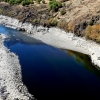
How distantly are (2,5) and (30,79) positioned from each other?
63365 millimetres

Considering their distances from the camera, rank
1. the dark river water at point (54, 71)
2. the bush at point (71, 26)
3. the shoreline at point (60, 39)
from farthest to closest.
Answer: the bush at point (71, 26), the shoreline at point (60, 39), the dark river water at point (54, 71)

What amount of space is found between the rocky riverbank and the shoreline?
46.0ft

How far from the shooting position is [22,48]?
58812 mm

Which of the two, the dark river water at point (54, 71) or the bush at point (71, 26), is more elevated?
the bush at point (71, 26)

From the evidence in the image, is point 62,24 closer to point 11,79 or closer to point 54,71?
point 54,71

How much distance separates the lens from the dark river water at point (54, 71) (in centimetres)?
3766

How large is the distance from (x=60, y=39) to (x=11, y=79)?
1049 inches

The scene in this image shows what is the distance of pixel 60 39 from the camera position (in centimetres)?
6475

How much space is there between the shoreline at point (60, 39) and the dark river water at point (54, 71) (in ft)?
6.21

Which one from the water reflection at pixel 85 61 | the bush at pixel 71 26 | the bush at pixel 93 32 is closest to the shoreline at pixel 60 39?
the water reflection at pixel 85 61

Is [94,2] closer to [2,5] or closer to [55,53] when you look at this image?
[55,53]

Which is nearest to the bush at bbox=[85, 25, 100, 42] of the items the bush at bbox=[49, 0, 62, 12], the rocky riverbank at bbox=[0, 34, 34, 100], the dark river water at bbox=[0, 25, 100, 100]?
the dark river water at bbox=[0, 25, 100, 100]

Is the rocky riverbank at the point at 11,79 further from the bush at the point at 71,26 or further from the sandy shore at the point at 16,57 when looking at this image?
the bush at the point at 71,26

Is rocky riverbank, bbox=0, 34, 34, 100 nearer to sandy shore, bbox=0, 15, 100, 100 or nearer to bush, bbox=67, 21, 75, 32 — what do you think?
sandy shore, bbox=0, 15, 100, 100
